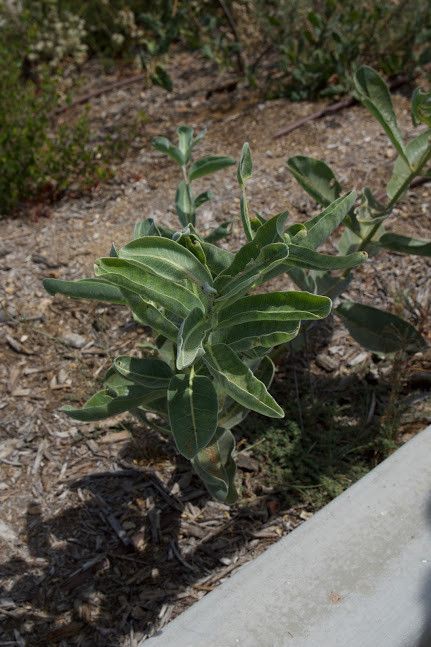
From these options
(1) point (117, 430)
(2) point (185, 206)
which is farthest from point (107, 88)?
(1) point (117, 430)

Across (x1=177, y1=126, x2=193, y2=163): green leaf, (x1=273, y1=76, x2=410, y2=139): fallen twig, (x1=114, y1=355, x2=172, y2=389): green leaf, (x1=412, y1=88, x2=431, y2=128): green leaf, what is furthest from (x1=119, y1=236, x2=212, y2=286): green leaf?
(x1=273, y1=76, x2=410, y2=139): fallen twig

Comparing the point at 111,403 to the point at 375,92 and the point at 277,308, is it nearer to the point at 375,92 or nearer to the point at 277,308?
the point at 277,308

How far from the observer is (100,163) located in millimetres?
4430

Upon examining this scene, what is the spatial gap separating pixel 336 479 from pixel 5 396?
1384 millimetres

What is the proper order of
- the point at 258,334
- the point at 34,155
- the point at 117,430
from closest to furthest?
the point at 258,334
the point at 117,430
the point at 34,155

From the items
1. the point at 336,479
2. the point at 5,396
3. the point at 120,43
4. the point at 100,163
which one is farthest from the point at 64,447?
the point at 120,43

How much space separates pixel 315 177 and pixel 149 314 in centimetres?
103

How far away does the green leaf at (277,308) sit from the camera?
1.82 meters

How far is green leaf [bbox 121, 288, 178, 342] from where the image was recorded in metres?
1.96

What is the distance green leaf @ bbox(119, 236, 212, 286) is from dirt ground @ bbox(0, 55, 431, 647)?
1.11 meters

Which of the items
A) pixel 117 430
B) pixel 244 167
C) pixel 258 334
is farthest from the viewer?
pixel 117 430

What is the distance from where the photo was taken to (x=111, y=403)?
2062 millimetres

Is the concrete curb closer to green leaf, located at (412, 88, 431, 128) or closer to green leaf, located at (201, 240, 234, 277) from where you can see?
green leaf, located at (201, 240, 234, 277)

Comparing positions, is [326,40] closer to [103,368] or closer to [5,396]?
[103,368]
